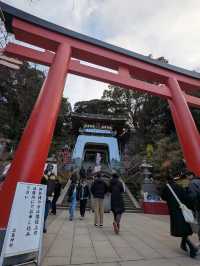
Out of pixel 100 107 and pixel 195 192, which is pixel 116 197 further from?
pixel 100 107

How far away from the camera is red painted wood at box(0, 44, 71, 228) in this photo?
4536 mm

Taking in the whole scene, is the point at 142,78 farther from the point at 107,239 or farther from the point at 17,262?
the point at 17,262

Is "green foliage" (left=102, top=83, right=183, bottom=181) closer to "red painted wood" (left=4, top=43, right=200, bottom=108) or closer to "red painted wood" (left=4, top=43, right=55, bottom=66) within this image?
"red painted wood" (left=4, top=43, right=200, bottom=108)

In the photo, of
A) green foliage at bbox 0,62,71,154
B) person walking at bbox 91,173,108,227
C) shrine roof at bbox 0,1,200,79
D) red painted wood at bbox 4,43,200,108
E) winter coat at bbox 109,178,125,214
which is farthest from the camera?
green foliage at bbox 0,62,71,154

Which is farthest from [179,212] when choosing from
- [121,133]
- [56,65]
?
[121,133]

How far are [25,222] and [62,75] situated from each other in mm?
4151

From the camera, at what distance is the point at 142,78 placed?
9477 mm

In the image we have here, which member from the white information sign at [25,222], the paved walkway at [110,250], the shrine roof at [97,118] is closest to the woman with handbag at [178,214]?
the paved walkway at [110,250]

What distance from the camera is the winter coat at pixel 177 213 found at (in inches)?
178

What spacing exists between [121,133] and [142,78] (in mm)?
20961

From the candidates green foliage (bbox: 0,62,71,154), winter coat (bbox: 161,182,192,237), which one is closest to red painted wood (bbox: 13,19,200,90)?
winter coat (bbox: 161,182,192,237)

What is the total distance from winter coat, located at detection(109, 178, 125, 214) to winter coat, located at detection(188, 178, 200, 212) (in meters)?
2.04

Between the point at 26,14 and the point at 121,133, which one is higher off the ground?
the point at 121,133

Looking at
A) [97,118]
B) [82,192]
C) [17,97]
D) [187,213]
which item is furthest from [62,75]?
[97,118]
